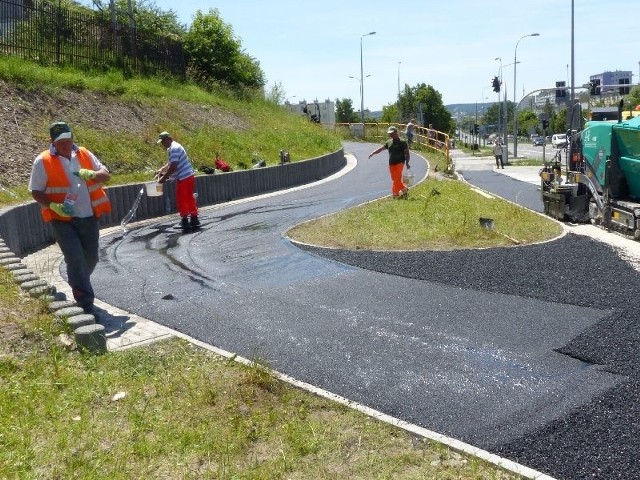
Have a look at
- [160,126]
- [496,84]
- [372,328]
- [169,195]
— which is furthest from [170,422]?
[496,84]

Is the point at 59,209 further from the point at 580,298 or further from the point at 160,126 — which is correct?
the point at 160,126

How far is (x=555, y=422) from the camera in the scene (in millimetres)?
5078

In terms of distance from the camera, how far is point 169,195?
17.0 metres

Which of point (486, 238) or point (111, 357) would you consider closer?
point (111, 357)

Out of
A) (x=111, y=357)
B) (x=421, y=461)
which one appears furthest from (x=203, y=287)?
A: (x=421, y=461)

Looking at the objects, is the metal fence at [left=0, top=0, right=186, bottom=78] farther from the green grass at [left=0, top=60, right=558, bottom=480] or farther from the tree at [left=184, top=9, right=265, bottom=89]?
the green grass at [left=0, top=60, right=558, bottom=480]

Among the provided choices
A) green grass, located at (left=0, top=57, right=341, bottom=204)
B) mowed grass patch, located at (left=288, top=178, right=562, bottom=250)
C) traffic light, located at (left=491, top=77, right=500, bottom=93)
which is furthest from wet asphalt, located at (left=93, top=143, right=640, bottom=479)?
traffic light, located at (left=491, top=77, right=500, bottom=93)

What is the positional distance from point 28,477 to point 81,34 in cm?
2421

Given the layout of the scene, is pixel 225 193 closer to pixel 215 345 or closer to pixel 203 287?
pixel 203 287

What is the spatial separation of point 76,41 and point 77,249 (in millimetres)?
20193

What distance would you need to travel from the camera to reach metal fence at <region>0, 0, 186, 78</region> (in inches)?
904

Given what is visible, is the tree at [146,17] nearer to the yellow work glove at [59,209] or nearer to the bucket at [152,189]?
the bucket at [152,189]

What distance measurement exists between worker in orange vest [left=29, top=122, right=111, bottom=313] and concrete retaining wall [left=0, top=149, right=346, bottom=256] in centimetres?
343

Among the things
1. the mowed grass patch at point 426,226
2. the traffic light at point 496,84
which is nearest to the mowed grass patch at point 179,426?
the mowed grass patch at point 426,226
